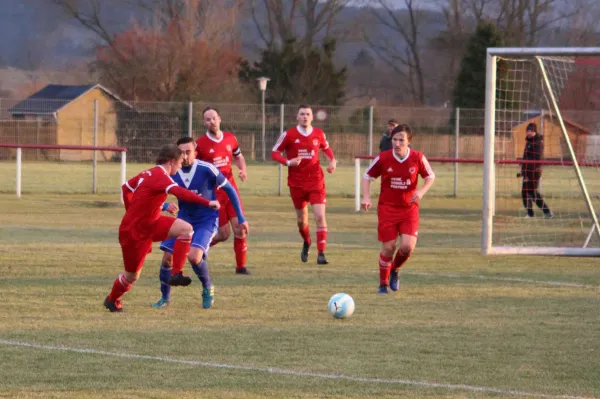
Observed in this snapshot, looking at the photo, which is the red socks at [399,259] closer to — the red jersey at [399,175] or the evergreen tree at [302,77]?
the red jersey at [399,175]

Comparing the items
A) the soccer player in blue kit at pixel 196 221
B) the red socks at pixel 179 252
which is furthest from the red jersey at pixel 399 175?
the red socks at pixel 179 252

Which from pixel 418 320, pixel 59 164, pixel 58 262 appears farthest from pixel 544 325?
pixel 59 164

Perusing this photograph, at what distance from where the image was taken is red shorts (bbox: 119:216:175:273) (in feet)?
29.4

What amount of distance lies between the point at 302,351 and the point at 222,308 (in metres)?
2.07

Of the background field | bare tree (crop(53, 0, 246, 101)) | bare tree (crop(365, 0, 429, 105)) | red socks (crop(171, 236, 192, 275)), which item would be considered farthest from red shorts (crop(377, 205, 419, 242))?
bare tree (crop(365, 0, 429, 105))

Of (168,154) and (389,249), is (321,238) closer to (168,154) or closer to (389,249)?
(389,249)

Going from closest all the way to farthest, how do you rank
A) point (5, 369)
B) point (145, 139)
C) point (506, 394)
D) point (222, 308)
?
point (506, 394) → point (5, 369) → point (222, 308) → point (145, 139)

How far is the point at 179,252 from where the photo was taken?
956cm

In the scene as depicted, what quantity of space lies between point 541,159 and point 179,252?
1449 cm

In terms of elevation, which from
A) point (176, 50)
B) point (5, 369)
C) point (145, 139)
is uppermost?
point (176, 50)

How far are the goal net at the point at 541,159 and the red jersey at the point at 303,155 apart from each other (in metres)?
2.45

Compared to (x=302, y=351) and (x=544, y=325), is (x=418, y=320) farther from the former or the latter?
(x=302, y=351)

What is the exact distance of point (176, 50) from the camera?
216 ft

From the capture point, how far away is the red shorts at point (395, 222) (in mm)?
10727
